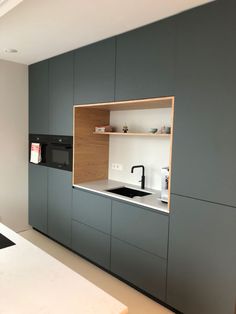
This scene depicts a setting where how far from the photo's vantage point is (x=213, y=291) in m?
1.92

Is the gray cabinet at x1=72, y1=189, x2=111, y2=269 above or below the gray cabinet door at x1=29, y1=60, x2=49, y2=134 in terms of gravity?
below

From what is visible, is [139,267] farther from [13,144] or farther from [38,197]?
[13,144]

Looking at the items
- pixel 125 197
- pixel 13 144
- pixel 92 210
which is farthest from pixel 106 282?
pixel 13 144

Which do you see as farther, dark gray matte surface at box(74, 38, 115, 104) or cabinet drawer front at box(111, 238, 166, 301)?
dark gray matte surface at box(74, 38, 115, 104)

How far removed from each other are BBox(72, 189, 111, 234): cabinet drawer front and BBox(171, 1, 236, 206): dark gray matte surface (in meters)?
0.90

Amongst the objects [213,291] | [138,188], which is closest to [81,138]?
[138,188]

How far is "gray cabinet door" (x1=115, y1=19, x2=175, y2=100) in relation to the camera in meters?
2.14

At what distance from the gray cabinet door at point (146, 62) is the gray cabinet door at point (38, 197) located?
1.79m

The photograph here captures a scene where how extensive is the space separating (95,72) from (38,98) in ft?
4.13

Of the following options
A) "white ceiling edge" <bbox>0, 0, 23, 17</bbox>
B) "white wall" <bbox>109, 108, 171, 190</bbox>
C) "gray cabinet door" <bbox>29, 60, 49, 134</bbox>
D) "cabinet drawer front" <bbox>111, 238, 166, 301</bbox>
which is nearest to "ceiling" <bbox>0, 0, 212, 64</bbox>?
"white ceiling edge" <bbox>0, 0, 23, 17</bbox>

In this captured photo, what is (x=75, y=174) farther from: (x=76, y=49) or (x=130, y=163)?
(x=76, y=49)

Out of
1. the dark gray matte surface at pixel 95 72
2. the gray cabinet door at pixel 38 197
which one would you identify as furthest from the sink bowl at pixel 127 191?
the gray cabinet door at pixel 38 197

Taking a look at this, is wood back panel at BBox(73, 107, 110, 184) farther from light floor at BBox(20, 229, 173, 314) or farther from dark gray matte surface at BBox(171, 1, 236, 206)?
Result: dark gray matte surface at BBox(171, 1, 236, 206)

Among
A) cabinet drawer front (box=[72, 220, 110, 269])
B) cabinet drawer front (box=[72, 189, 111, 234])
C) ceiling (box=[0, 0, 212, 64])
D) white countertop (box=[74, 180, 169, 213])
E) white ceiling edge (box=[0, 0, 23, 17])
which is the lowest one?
cabinet drawer front (box=[72, 220, 110, 269])
